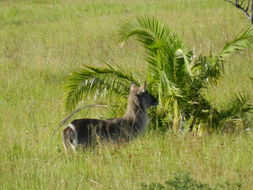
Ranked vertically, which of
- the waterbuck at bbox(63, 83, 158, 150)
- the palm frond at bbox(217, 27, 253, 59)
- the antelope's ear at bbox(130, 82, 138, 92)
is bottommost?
the waterbuck at bbox(63, 83, 158, 150)

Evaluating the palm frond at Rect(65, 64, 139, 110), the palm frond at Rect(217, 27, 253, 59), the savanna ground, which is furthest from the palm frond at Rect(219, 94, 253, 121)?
the palm frond at Rect(65, 64, 139, 110)

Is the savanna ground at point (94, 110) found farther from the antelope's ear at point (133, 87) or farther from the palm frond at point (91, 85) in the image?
the antelope's ear at point (133, 87)

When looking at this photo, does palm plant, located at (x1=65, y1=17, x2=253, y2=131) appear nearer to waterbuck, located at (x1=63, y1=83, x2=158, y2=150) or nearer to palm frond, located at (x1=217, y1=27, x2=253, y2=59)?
palm frond, located at (x1=217, y1=27, x2=253, y2=59)

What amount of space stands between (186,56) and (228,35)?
7.46 metres

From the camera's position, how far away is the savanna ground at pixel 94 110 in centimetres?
691

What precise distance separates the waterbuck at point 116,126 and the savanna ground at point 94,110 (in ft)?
0.50

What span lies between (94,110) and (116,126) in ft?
6.65

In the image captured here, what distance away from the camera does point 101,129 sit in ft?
25.7

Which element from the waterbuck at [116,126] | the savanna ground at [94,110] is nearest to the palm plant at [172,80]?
the waterbuck at [116,126]

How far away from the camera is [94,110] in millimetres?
10125

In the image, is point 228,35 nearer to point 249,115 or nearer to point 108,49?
Answer: point 108,49

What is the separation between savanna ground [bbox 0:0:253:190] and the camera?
22.7ft

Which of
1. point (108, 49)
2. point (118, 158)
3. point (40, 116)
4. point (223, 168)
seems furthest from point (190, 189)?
point (108, 49)

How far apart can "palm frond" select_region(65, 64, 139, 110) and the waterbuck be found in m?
0.47
